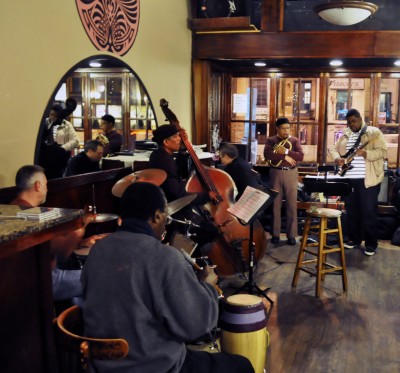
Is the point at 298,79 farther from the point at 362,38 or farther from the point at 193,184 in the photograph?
the point at 193,184

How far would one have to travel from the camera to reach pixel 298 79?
7.47m

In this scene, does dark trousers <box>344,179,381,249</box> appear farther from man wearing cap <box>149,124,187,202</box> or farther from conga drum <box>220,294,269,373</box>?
conga drum <box>220,294,269,373</box>

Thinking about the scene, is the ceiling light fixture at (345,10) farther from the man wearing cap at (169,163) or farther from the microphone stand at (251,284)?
the microphone stand at (251,284)

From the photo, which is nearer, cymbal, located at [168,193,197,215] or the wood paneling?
cymbal, located at [168,193,197,215]

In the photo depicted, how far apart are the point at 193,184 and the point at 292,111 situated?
3601 mm

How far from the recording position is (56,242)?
2.66m

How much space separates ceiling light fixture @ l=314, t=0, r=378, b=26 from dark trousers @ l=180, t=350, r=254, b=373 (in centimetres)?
359

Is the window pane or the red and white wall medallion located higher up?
the red and white wall medallion

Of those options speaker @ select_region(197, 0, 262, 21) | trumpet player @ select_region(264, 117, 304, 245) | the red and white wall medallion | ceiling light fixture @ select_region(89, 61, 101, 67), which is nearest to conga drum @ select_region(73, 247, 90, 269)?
ceiling light fixture @ select_region(89, 61, 101, 67)

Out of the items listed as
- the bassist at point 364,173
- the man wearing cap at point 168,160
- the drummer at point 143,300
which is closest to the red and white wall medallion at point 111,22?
the man wearing cap at point 168,160

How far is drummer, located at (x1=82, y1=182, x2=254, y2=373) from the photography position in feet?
6.06

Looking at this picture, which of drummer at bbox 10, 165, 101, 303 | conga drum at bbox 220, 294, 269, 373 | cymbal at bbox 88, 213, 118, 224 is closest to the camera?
drummer at bbox 10, 165, 101, 303

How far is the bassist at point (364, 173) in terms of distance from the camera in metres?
5.91

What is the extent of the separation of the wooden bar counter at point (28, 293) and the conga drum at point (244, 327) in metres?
1.03
